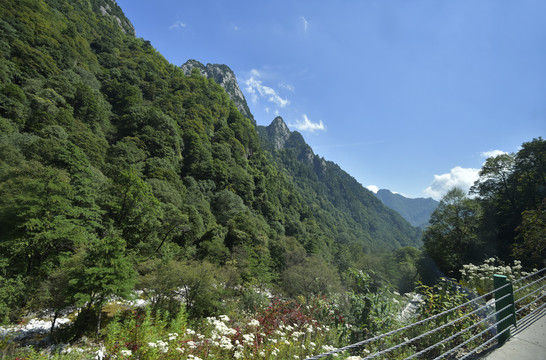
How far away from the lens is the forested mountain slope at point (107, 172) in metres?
11.7

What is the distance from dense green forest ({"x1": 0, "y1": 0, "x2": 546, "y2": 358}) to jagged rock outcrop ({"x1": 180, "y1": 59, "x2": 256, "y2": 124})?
220 ft

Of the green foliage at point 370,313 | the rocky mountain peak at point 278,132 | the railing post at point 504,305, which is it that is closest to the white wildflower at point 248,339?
the green foliage at point 370,313

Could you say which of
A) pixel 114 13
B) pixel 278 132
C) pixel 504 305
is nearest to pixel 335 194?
pixel 278 132

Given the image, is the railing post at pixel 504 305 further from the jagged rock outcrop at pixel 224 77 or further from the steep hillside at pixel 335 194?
the jagged rock outcrop at pixel 224 77

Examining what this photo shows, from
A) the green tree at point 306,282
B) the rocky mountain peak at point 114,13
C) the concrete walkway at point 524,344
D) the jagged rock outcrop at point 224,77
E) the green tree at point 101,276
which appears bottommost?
the green tree at point 306,282

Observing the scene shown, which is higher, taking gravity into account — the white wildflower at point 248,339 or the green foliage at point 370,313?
the green foliage at point 370,313

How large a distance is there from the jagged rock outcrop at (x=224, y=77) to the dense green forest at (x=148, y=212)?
67156 mm

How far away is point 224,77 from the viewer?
439ft

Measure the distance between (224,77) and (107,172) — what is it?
126 metres

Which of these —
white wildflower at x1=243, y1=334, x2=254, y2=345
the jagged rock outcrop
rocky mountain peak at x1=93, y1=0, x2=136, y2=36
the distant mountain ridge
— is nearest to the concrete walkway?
white wildflower at x1=243, y1=334, x2=254, y2=345

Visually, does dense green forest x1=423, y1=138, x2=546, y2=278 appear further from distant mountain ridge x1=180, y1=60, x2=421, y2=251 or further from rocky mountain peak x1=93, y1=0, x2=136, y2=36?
rocky mountain peak x1=93, y1=0, x2=136, y2=36

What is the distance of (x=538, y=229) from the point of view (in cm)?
662

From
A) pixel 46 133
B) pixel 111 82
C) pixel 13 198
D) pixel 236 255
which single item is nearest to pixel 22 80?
pixel 46 133

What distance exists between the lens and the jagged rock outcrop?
12900cm
